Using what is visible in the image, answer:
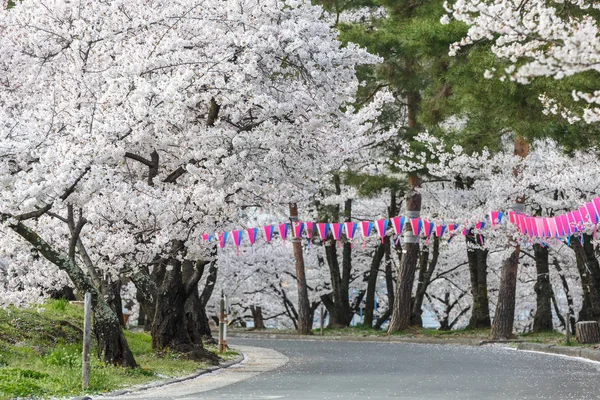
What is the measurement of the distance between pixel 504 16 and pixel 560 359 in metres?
14.6

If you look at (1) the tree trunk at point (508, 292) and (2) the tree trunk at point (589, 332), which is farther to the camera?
(1) the tree trunk at point (508, 292)

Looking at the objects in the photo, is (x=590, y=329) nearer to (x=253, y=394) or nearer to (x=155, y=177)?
(x=155, y=177)

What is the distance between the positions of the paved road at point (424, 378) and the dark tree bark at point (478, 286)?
37.6ft

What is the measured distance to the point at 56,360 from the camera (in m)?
16.7

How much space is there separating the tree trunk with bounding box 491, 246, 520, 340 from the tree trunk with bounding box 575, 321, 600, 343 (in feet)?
17.3

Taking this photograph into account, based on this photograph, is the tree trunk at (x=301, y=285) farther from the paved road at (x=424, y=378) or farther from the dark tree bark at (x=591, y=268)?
the paved road at (x=424, y=378)

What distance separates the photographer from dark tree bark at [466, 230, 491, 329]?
36.5m

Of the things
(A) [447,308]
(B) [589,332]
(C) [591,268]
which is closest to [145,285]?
(B) [589,332]

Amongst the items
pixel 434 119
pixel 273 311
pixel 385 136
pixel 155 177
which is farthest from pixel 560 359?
pixel 273 311

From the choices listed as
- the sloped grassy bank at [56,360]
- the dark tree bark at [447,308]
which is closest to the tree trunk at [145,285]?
the sloped grassy bank at [56,360]

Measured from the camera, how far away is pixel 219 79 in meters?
17.4

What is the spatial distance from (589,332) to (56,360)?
14.4 meters

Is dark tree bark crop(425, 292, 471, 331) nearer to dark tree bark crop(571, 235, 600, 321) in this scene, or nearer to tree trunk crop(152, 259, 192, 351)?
dark tree bark crop(571, 235, 600, 321)

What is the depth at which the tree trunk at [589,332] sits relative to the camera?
25.2 metres
